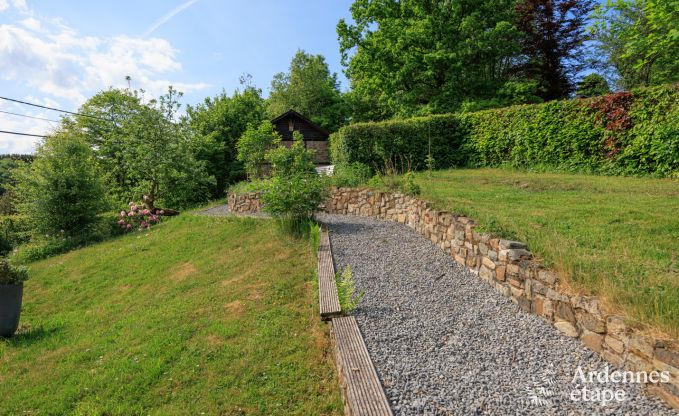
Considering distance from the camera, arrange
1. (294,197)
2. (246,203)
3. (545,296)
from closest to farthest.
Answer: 1. (545,296)
2. (294,197)
3. (246,203)

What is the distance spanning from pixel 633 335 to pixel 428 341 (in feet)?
4.76

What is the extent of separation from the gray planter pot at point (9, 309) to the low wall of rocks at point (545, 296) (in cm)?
650

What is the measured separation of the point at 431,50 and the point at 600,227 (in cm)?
1536

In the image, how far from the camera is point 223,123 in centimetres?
1914

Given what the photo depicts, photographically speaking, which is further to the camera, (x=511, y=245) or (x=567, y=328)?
(x=511, y=245)

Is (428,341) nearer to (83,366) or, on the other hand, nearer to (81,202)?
(83,366)

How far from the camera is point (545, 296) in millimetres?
3277

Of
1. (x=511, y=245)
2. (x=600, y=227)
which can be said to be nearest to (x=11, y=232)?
(x=511, y=245)

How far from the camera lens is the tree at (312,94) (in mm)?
33994

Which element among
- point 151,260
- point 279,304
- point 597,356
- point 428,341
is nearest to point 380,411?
point 428,341

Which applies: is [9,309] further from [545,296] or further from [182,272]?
[545,296]

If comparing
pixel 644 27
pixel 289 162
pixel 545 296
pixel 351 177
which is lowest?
pixel 545 296

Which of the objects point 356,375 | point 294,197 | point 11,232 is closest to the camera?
point 356,375

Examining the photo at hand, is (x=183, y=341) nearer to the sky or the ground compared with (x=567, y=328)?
nearer to the ground
